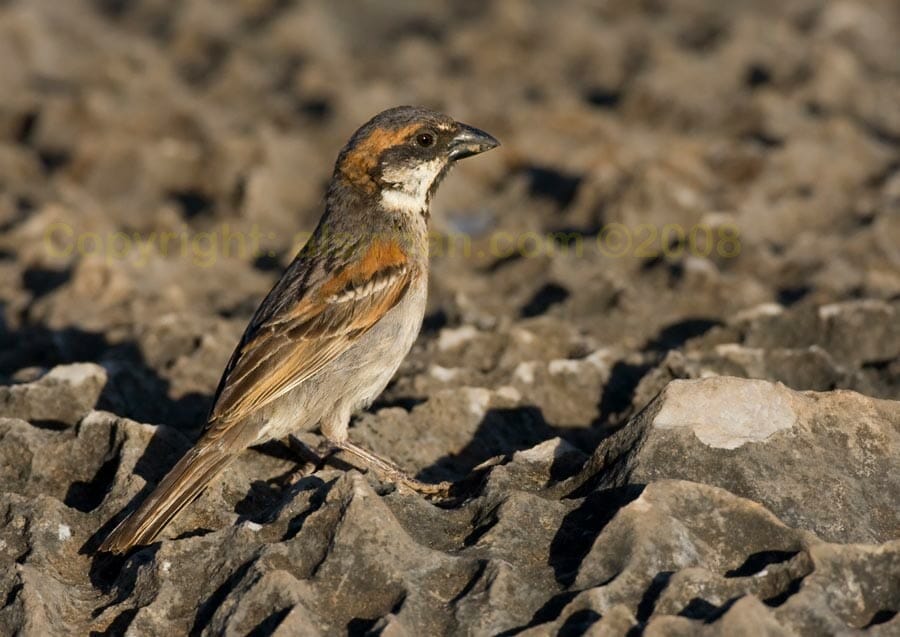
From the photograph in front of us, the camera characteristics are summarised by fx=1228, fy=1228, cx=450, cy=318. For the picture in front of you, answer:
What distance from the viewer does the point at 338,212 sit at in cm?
638

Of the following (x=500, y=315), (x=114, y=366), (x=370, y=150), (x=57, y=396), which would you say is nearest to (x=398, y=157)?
(x=370, y=150)

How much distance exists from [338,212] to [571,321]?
172 cm

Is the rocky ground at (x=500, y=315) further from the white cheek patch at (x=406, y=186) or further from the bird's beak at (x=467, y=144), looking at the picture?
the bird's beak at (x=467, y=144)

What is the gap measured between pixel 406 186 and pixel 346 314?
0.92 metres

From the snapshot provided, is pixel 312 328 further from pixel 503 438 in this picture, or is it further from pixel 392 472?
pixel 503 438

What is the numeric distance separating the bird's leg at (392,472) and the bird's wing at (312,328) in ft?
1.36

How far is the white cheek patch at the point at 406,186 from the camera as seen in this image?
641 centimetres

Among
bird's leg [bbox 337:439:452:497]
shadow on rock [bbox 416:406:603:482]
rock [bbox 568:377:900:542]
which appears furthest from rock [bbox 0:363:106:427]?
rock [bbox 568:377:900:542]

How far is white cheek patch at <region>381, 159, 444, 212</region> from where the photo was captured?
6410mm

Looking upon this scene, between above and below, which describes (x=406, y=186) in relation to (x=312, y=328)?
above

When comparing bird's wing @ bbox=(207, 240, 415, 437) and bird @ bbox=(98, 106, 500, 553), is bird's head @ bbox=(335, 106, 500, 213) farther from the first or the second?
bird's wing @ bbox=(207, 240, 415, 437)

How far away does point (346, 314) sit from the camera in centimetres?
587

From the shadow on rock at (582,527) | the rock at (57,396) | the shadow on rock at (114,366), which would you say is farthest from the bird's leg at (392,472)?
the rock at (57,396)

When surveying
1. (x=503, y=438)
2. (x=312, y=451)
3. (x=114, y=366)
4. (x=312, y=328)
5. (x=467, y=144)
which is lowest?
(x=503, y=438)
